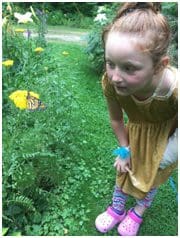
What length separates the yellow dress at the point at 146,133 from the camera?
5.96 ft

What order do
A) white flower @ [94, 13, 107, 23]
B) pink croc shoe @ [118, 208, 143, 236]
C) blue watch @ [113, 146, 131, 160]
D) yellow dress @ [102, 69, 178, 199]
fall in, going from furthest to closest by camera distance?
white flower @ [94, 13, 107, 23] → pink croc shoe @ [118, 208, 143, 236] → blue watch @ [113, 146, 131, 160] → yellow dress @ [102, 69, 178, 199]

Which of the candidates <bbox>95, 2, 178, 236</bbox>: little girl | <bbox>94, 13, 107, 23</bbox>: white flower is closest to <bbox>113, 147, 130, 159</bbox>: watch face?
<bbox>95, 2, 178, 236</bbox>: little girl

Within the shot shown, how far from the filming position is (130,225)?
217 centimetres

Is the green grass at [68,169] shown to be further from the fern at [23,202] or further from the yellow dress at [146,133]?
the yellow dress at [146,133]

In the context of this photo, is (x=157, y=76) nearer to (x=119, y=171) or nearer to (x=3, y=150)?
(x=119, y=171)

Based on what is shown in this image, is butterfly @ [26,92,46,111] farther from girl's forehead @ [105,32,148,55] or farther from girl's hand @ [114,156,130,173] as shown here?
girl's forehead @ [105,32,148,55]

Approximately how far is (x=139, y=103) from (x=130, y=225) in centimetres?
A: 69

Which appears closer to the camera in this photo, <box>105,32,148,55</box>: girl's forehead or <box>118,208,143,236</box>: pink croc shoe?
<box>105,32,148,55</box>: girl's forehead

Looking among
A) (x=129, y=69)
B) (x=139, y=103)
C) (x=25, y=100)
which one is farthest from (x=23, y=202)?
(x=129, y=69)

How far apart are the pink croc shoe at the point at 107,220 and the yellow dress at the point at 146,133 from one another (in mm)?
195

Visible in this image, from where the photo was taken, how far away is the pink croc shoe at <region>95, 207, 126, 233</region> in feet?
7.16

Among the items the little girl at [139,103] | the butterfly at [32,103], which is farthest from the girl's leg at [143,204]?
the butterfly at [32,103]

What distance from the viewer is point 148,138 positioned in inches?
76.5

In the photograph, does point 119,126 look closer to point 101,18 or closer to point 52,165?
point 52,165
